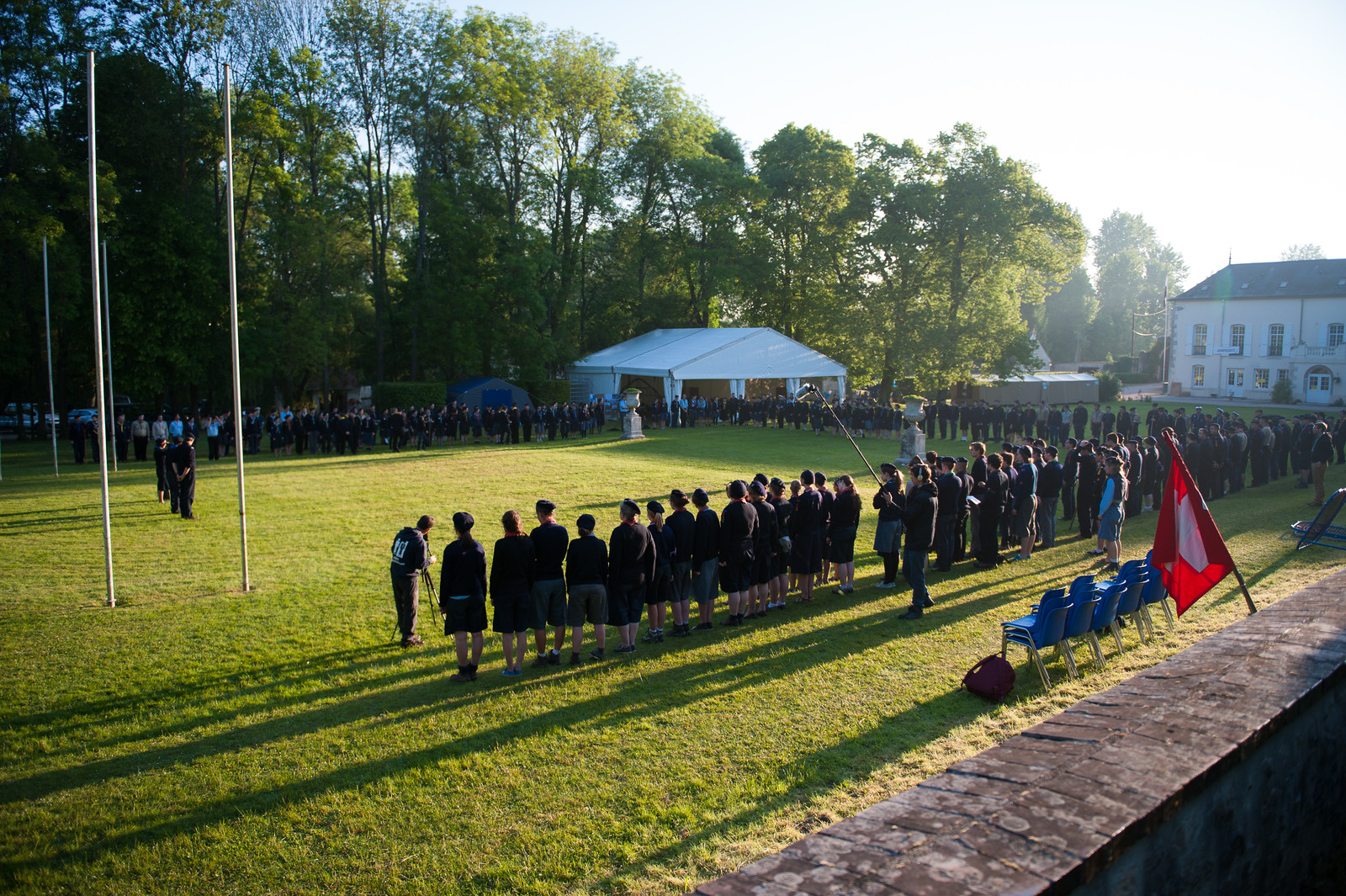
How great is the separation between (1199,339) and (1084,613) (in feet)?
175

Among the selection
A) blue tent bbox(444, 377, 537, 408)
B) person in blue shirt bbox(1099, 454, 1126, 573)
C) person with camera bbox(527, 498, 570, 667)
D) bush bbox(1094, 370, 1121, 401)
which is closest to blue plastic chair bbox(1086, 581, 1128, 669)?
person in blue shirt bbox(1099, 454, 1126, 573)

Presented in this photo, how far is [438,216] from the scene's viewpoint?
115ft

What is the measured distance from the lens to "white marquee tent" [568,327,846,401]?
112 ft

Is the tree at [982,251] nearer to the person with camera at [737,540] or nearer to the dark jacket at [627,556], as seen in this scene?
the person with camera at [737,540]

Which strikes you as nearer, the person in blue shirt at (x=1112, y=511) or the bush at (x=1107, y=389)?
the person in blue shirt at (x=1112, y=511)

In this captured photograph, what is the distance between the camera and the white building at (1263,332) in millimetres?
44875

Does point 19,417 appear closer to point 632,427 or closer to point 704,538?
point 632,427

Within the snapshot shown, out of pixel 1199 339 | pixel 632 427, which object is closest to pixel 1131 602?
A: pixel 632 427

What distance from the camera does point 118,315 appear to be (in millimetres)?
27938

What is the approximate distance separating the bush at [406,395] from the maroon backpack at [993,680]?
99.6 ft

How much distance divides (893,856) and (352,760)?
4.49m

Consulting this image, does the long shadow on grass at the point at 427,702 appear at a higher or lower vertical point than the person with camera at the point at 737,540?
lower

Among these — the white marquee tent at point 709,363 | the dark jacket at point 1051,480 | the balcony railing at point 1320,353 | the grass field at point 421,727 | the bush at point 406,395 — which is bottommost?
the grass field at point 421,727

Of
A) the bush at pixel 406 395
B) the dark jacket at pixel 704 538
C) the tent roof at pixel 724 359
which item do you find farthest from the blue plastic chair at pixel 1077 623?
the bush at pixel 406 395
